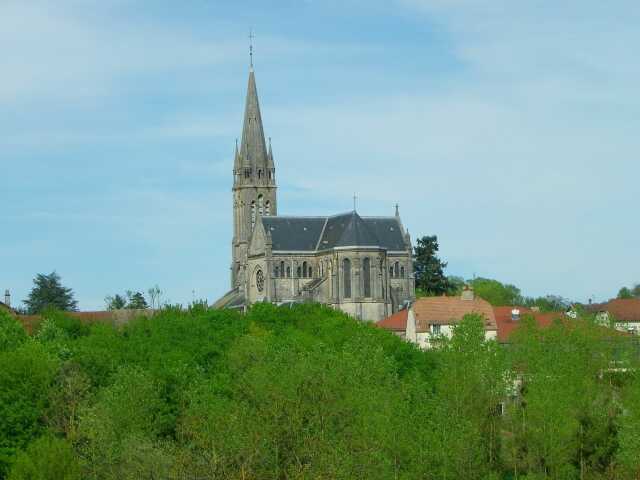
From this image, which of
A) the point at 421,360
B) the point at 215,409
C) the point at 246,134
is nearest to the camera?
the point at 215,409

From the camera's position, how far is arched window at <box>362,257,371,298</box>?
148m

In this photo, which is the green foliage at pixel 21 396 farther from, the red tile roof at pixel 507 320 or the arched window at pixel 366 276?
the arched window at pixel 366 276

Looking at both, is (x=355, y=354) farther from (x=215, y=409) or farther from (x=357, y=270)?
(x=357, y=270)

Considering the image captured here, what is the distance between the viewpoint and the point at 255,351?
7362 centimetres

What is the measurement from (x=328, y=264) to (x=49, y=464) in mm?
Answer: 98048

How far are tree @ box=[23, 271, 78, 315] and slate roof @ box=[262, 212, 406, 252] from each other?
22.1 meters

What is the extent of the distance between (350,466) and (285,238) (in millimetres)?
106546

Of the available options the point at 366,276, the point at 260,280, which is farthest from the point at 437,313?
the point at 260,280

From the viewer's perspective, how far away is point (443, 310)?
11512 centimetres

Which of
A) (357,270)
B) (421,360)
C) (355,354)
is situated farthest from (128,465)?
(357,270)

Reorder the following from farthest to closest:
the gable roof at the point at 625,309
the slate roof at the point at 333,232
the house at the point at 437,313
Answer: the slate roof at the point at 333,232
the gable roof at the point at 625,309
the house at the point at 437,313

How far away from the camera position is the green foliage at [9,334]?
3007 inches

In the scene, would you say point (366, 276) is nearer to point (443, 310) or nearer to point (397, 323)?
point (397, 323)

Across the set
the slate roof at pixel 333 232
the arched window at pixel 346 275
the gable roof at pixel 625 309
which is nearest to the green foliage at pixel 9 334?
the gable roof at pixel 625 309
